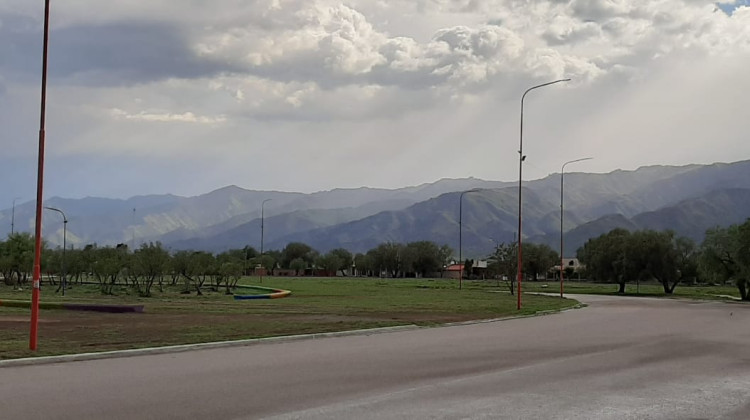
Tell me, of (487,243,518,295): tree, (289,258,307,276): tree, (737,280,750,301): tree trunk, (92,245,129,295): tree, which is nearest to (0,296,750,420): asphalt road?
(92,245,129,295): tree

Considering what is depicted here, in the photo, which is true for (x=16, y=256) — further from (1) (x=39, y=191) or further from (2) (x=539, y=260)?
(2) (x=539, y=260)

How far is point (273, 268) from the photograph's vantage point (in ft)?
616

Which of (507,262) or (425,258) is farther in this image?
(425,258)

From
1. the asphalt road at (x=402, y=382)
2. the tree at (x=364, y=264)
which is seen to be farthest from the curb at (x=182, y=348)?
the tree at (x=364, y=264)

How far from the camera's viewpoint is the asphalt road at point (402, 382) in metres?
11.0

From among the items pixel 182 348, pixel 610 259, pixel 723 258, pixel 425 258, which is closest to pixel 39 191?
pixel 182 348

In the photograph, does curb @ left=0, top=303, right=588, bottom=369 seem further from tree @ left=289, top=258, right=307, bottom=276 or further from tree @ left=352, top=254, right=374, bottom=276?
A: tree @ left=289, top=258, right=307, bottom=276

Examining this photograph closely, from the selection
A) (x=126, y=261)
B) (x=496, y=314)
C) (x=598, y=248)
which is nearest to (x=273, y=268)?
(x=598, y=248)

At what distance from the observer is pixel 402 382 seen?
13.8 metres

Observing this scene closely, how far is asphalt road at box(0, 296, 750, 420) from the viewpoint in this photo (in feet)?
36.2

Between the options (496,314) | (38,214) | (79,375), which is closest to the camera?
(79,375)

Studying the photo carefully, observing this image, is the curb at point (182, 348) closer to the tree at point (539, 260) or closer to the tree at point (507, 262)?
the tree at point (507, 262)

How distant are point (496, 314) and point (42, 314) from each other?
1862cm

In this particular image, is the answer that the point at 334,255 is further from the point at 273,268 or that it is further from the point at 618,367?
the point at 618,367
